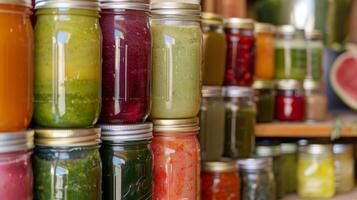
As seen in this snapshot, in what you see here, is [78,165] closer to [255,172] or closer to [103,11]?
[103,11]

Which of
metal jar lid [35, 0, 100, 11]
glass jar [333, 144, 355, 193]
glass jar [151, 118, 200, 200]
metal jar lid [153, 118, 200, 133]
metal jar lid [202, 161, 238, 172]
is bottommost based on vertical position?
glass jar [333, 144, 355, 193]

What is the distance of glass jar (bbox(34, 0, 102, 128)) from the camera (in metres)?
0.92

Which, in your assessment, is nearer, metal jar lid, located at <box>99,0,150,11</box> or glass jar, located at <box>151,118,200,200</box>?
metal jar lid, located at <box>99,0,150,11</box>

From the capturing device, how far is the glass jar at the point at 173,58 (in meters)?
1.10

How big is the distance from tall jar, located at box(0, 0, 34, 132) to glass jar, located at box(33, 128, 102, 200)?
0.17 feet

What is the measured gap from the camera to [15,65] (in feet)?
2.83

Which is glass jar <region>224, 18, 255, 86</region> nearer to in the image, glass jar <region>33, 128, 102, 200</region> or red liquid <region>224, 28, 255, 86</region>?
red liquid <region>224, 28, 255, 86</region>

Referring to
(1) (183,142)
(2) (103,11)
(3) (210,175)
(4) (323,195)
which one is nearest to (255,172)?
(3) (210,175)

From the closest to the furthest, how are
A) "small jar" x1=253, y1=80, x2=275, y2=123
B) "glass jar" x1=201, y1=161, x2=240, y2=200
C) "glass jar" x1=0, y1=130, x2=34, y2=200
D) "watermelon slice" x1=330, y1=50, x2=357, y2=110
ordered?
"glass jar" x1=0, y1=130, x2=34, y2=200, "glass jar" x1=201, y1=161, x2=240, y2=200, "small jar" x1=253, y1=80, x2=275, y2=123, "watermelon slice" x1=330, y1=50, x2=357, y2=110

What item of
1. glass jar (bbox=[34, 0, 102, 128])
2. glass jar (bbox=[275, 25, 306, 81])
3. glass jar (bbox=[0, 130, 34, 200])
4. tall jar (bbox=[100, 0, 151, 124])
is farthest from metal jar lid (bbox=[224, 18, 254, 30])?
glass jar (bbox=[0, 130, 34, 200])

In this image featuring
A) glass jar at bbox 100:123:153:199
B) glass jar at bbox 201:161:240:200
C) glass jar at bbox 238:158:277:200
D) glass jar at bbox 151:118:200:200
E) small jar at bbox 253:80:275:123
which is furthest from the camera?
small jar at bbox 253:80:275:123

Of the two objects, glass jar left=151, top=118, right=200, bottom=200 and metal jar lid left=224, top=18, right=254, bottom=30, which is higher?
metal jar lid left=224, top=18, right=254, bottom=30

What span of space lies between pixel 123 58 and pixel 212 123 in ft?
1.53

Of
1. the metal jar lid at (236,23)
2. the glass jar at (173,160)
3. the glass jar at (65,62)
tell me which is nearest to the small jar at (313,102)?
the metal jar lid at (236,23)
